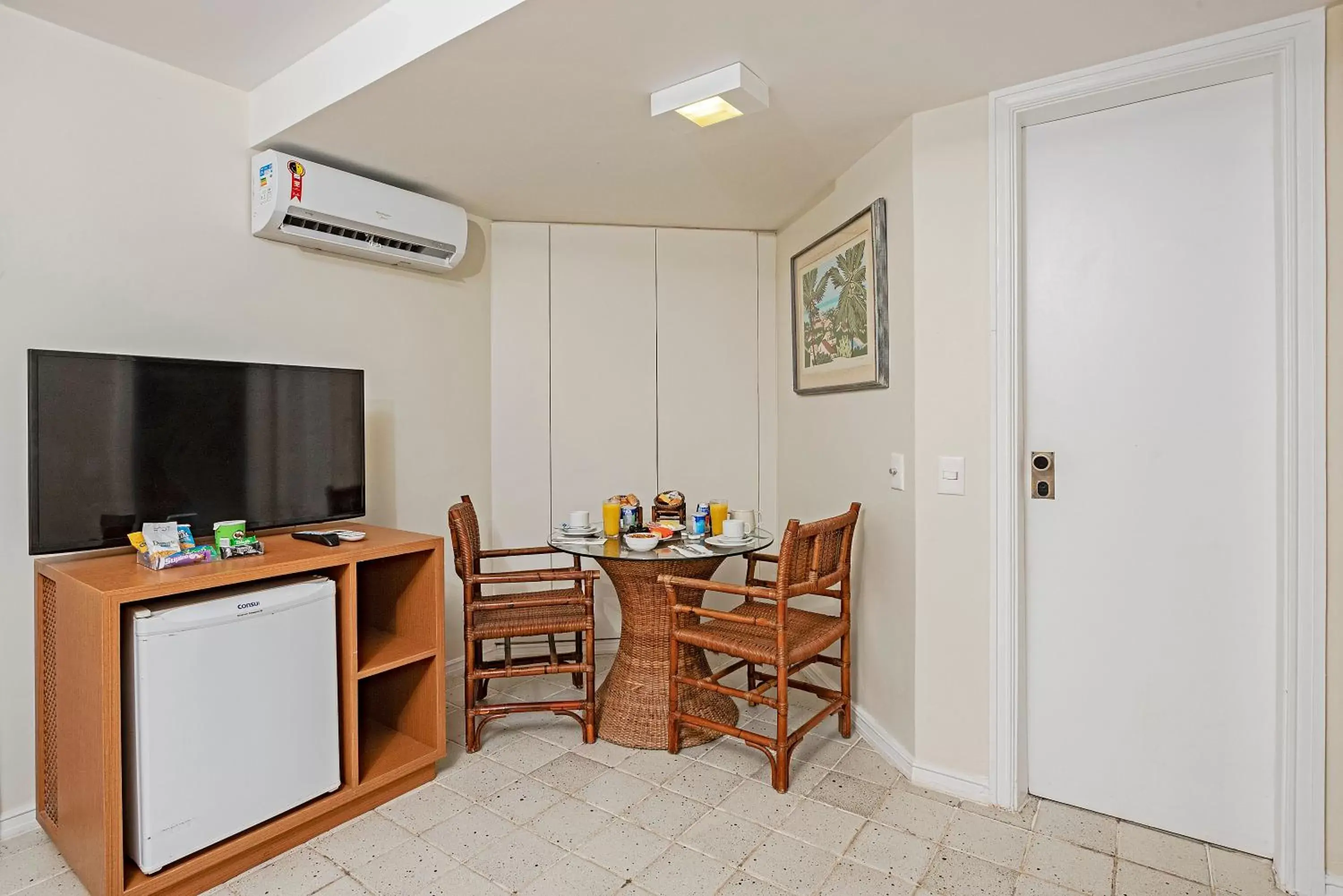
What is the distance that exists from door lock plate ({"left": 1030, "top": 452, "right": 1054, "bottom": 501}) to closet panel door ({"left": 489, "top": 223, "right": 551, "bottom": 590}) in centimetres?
230

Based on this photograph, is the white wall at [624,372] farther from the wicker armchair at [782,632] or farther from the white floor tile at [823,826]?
the white floor tile at [823,826]

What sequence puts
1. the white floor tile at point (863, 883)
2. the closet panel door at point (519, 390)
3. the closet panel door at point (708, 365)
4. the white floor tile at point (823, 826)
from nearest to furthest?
the white floor tile at point (863, 883)
the white floor tile at point (823, 826)
the closet panel door at point (519, 390)
the closet panel door at point (708, 365)

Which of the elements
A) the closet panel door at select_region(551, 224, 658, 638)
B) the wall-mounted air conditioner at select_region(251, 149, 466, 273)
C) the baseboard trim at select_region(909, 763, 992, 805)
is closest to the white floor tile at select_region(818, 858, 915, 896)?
the baseboard trim at select_region(909, 763, 992, 805)

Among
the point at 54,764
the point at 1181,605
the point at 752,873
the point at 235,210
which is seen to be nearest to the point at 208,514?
the point at 54,764

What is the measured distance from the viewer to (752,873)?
75.4 inches

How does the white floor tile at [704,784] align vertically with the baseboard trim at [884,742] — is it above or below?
below

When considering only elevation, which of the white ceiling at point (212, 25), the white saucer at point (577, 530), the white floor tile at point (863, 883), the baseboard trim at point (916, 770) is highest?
the white ceiling at point (212, 25)

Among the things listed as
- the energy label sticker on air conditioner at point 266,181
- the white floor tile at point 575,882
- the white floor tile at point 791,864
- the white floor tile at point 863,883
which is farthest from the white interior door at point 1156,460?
the energy label sticker on air conditioner at point 266,181

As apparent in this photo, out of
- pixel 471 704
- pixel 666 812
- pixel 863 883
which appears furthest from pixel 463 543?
pixel 863 883

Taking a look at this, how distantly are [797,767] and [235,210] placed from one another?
2918 mm

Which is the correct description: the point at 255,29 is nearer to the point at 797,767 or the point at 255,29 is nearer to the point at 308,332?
the point at 308,332

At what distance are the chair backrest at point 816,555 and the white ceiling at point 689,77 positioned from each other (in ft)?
4.59

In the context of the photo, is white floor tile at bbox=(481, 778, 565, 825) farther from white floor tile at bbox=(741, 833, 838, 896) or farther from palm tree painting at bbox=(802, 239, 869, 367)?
→ palm tree painting at bbox=(802, 239, 869, 367)

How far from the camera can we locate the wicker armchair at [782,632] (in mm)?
2316
